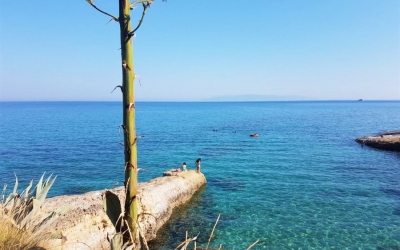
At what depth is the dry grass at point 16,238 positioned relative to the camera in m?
5.73

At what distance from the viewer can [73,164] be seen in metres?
35.5

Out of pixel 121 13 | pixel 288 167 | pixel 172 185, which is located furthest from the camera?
pixel 288 167

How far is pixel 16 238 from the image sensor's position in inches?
235

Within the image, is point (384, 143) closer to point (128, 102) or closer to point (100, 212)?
point (100, 212)

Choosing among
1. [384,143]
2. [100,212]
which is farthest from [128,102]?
[384,143]

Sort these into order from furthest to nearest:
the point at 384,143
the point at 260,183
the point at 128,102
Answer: the point at 384,143, the point at 260,183, the point at 128,102

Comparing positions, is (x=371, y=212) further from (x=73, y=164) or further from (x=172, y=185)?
(x=73, y=164)

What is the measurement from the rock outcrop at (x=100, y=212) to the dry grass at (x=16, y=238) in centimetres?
43

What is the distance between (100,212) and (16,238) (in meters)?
8.94

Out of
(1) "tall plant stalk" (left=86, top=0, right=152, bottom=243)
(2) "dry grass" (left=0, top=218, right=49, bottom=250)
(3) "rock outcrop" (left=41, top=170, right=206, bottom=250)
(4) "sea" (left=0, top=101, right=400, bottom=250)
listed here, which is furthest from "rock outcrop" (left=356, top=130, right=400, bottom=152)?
(1) "tall plant stalk" (left=86, top=0, right=152, bottom=243)

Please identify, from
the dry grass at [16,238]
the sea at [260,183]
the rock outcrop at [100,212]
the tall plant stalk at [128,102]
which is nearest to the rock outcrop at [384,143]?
the sea at [260,183]

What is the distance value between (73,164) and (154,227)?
2245 cm

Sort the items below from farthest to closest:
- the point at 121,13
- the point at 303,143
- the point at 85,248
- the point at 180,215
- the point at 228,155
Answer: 1. the point at 303,143
2. the point at 228,155
3. the point at 180,215
4. the point at 85,248
5. the point at 121,13

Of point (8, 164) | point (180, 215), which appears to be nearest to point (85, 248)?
point (180, 215)
